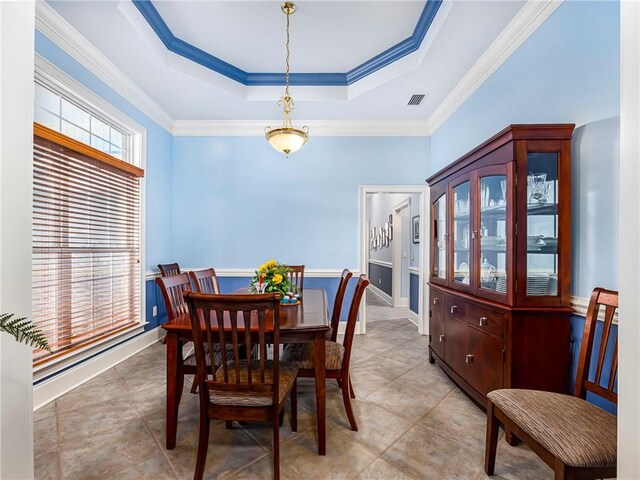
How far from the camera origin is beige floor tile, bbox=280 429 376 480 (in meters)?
1.60

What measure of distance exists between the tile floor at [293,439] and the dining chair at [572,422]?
12.5 inches

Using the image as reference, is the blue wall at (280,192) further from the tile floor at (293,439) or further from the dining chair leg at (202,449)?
the dining chair leg at (202,449)

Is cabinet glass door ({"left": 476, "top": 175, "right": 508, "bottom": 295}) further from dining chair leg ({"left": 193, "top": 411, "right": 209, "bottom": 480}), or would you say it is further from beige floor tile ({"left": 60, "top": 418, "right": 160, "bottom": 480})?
beige floor tile ({"left": 60, "top": 418, "right": 160, "bottom": 480})

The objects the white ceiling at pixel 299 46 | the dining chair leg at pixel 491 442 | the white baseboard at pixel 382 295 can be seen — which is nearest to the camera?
the dining chair leg at pixel 491 442

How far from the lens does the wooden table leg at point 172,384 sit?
5.71ft

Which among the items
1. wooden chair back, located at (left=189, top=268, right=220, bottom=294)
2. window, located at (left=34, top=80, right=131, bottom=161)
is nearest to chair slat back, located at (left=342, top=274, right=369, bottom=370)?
wooden chair back, located at (left=189, top=268, right=220, bottom=294)

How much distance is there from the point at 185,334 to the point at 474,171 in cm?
223

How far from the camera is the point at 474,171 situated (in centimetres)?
226

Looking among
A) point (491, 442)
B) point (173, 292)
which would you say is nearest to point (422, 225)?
point (491, 442)

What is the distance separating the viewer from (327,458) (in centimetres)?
171

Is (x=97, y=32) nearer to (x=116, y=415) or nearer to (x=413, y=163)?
(x=116, y=415)

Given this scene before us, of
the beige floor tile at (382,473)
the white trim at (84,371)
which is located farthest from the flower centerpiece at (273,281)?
the white trim at (84,371)

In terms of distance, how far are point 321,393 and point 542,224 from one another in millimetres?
1685

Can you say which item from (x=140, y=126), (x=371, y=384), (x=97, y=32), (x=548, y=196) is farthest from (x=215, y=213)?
(x=548, y=196)
